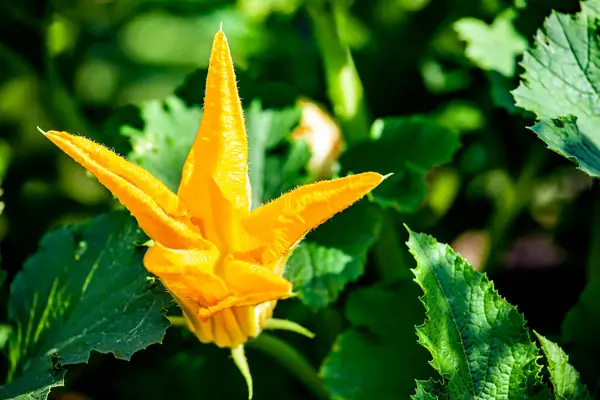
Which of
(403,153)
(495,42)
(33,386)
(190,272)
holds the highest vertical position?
(495,42)

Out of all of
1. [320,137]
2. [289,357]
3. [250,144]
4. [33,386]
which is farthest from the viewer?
[320,137]

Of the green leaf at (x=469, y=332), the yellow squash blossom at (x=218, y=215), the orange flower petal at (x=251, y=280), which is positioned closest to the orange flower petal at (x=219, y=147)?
the yellow squash blossom at (x=218, y=215)

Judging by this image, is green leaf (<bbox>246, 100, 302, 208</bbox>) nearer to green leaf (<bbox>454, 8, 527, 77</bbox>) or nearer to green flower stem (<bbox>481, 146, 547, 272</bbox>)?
green leaf (<bbox>454, 8, 527, 77</bbox>)

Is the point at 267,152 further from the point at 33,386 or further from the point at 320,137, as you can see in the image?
the point at 33,386

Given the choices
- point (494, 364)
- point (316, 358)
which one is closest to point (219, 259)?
point (494, 364)

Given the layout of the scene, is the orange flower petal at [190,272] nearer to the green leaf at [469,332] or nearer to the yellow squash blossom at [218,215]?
the yellow squash blossom at [218,215]

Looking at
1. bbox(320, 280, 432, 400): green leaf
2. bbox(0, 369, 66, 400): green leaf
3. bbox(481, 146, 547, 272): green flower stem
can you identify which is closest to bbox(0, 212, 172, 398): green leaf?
bbox(0, 369, 66, 400): green leaf

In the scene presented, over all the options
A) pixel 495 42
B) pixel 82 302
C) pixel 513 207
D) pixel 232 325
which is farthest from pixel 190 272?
pixel 513 207

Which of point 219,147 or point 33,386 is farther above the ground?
point 219,147
